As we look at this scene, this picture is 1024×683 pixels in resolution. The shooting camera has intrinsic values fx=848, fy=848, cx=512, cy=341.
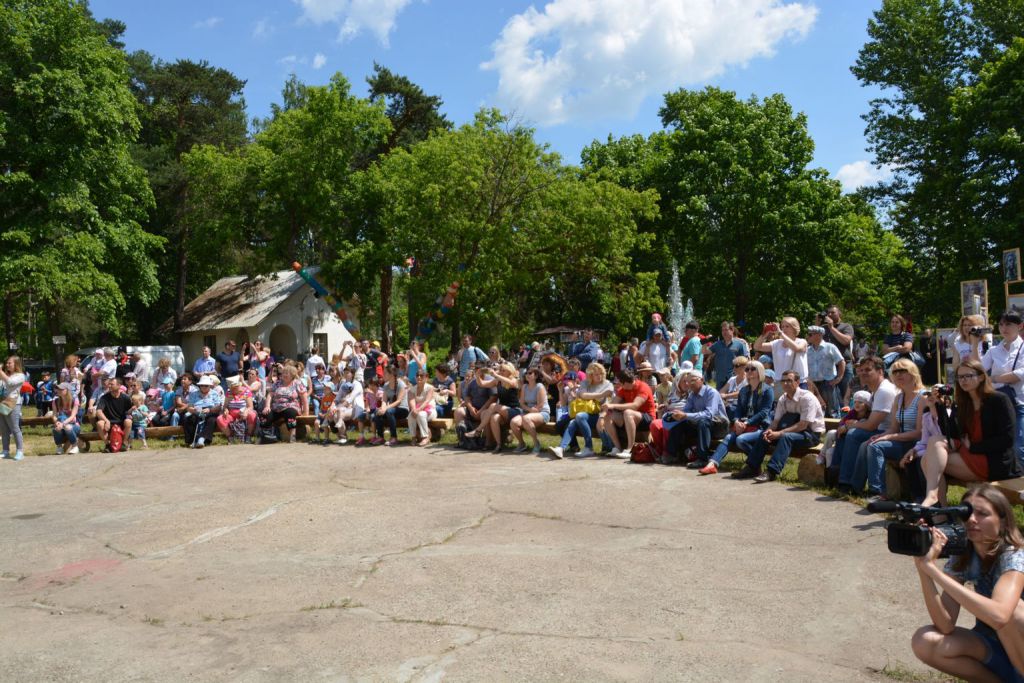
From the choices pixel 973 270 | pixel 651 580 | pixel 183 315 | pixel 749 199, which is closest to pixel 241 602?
pixel 651 580

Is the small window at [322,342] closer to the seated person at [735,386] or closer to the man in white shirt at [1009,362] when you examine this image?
the seated person at [735,386]

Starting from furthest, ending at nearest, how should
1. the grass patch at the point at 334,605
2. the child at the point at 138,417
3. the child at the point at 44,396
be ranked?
1. the child at the point at 44,396
2. the child at the point at 138,417
3. the grass patch at the point at 334,605

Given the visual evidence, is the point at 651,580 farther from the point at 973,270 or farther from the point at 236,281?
the point at 236,281

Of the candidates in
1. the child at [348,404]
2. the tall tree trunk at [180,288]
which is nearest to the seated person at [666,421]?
the child at [348,404]

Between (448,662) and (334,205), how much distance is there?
34.5 metres

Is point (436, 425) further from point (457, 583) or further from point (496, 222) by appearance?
point (496, 222)

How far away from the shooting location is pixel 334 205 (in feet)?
123

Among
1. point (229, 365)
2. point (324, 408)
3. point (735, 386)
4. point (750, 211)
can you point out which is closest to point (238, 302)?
point (229, 365)

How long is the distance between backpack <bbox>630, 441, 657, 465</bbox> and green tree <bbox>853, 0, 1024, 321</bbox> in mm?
20783

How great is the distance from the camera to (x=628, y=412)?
1172cm

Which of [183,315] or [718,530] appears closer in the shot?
[718,530]

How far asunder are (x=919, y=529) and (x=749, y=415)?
22.7 ft

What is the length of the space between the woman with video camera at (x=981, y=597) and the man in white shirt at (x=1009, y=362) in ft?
15.8

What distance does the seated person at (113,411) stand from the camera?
1529cm
